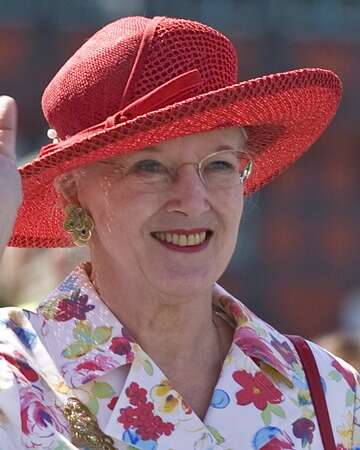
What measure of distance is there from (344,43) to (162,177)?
14.1 metres

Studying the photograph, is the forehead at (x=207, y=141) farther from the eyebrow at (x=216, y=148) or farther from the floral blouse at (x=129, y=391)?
the floral blouse at (x=129, y=391)

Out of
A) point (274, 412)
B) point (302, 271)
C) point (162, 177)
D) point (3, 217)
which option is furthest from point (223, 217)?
point (302, 271)

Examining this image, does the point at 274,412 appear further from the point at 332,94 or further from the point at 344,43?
the point at 344,43

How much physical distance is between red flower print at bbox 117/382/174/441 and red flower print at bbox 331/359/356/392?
0.47 m

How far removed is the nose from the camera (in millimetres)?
3301

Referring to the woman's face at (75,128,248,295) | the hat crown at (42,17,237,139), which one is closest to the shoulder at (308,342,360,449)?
the woman's face at (75,128,248,295)

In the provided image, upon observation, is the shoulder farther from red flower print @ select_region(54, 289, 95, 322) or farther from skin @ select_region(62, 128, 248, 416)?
red flower print @ select_region(54, 289, 95, 322)

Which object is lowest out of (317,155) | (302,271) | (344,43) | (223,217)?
(302,271)

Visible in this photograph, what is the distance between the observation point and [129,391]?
324cm

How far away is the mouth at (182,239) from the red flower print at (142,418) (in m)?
0.31

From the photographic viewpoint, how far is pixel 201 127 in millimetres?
3311

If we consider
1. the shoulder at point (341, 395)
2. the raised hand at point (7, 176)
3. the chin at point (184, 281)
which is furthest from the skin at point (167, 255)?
the raised hand at point (7, 176)

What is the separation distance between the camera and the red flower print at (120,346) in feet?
10.8

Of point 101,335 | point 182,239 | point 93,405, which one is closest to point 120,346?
point 101,335
